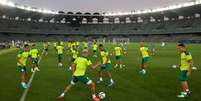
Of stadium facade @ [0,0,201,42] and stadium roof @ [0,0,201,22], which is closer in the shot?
stadium roof @ [0,0,201,22]

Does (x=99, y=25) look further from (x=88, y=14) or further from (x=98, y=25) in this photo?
(x=88, y=14)

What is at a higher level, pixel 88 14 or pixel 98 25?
pixel 88 14

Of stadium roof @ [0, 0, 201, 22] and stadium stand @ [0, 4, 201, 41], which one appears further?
stadium stand @ [0, 4, 201, 41]

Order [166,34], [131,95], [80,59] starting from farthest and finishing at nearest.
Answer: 1. [166,34]
2. [131,95]
3. [80,59]

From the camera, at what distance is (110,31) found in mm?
122938

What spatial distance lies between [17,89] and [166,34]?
9537cm

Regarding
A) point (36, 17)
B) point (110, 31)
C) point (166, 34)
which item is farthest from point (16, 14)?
point (166, 34)

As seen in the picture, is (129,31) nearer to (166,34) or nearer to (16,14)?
(166,34)

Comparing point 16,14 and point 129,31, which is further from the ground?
point 16,14

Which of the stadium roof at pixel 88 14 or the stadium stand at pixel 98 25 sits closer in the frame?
the stadium roof at pixel 88 14

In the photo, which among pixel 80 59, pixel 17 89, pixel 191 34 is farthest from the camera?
pixel 191 34

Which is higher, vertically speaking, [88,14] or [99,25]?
[88,14]

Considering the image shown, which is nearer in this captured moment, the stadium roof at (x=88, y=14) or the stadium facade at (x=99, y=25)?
the stadium roof at (x=88, y=14)

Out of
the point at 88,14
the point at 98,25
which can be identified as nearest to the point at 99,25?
the point at 98,25
